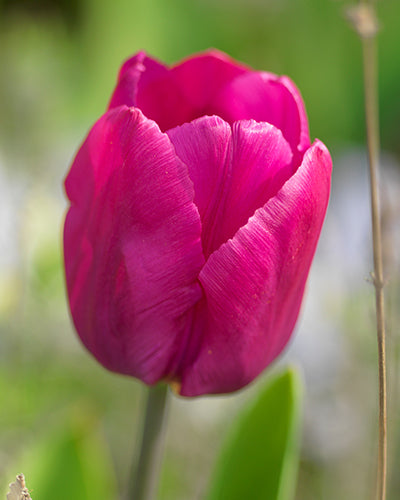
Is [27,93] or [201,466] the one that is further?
[27,93]

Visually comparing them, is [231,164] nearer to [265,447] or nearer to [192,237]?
[192,237]

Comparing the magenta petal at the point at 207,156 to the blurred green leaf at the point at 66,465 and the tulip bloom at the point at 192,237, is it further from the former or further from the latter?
the blurred green leaf at the point at 66,465

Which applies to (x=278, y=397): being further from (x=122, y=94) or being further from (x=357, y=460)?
(x=357, y=460)

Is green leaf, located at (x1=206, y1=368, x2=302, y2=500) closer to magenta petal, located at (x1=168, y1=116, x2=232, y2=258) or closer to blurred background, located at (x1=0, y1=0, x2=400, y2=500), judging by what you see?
blurred background, located at (x1=0, y1=0, x2=400, y2=500)

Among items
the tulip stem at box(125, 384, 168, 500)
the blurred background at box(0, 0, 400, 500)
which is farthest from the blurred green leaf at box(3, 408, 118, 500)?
the tulip stem at box(125, 384, 168, 500)

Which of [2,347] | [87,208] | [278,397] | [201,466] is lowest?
[201,466]

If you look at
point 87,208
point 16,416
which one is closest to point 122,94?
point 87,208
